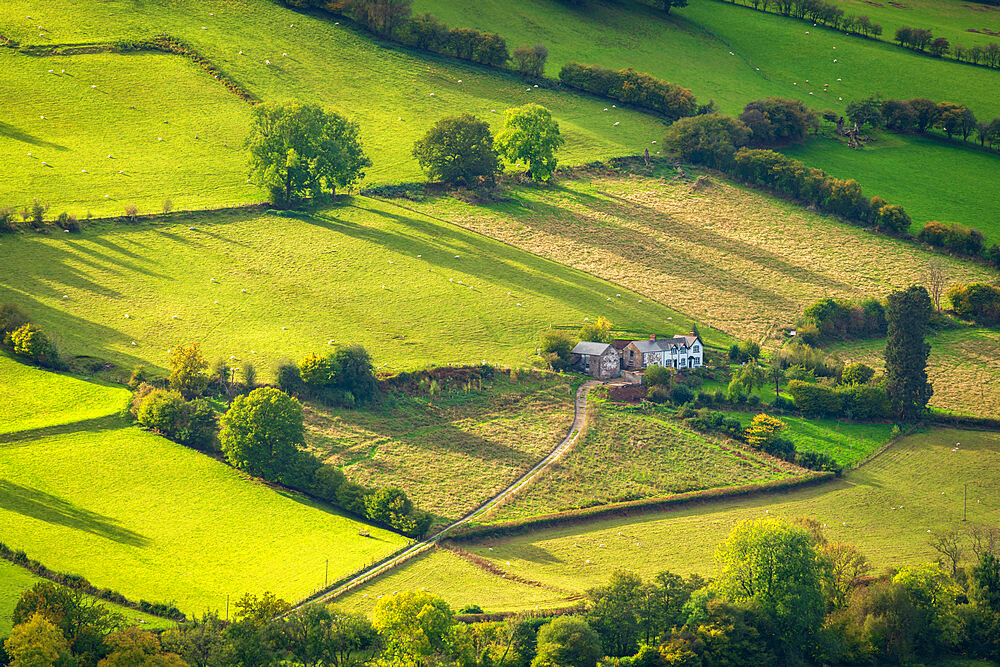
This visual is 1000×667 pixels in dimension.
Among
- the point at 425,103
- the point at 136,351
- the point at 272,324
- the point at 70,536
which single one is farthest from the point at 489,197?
the point at 70,536

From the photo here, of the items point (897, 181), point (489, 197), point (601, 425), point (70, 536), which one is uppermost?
point (897, 181)

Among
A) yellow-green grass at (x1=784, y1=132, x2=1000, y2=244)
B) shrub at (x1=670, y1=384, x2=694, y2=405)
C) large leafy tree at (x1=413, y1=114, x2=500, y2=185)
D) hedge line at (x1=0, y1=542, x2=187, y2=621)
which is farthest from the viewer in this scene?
yellow-green grass at (x1=784, y1=132, x2=1000, y2=244)

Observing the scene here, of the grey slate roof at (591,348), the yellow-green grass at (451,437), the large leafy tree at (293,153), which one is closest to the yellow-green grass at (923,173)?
the grey slate roof at (591,348)

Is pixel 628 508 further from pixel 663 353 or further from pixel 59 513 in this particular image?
pixel 59 513

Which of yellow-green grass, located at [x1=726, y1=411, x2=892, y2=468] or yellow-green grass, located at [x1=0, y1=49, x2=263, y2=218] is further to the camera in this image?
yellow-green grass, located at [x1=0, y1=49, x2=263, y2=218]

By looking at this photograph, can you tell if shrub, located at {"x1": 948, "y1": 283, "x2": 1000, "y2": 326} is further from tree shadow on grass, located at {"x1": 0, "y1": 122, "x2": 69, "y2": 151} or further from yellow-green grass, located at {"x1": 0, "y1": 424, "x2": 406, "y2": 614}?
tree shadow on grass, located at {"x1": 0, "y1": 122, "x2": 69, "y2": 151}

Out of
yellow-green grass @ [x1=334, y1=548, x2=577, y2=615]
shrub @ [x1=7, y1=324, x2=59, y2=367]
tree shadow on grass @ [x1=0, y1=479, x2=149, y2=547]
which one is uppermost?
shrub @ [x1=7, y1=324, x2=59, y2=367]

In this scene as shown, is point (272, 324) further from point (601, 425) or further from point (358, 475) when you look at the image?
point (601, 425)

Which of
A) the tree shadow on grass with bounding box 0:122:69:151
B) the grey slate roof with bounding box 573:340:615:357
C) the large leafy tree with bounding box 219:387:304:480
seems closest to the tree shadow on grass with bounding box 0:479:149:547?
the large leafy tree with bounding box 219:387:304:480

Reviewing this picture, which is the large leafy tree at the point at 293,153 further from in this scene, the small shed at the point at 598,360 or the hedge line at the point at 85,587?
the hedge line at the point at 85,587
